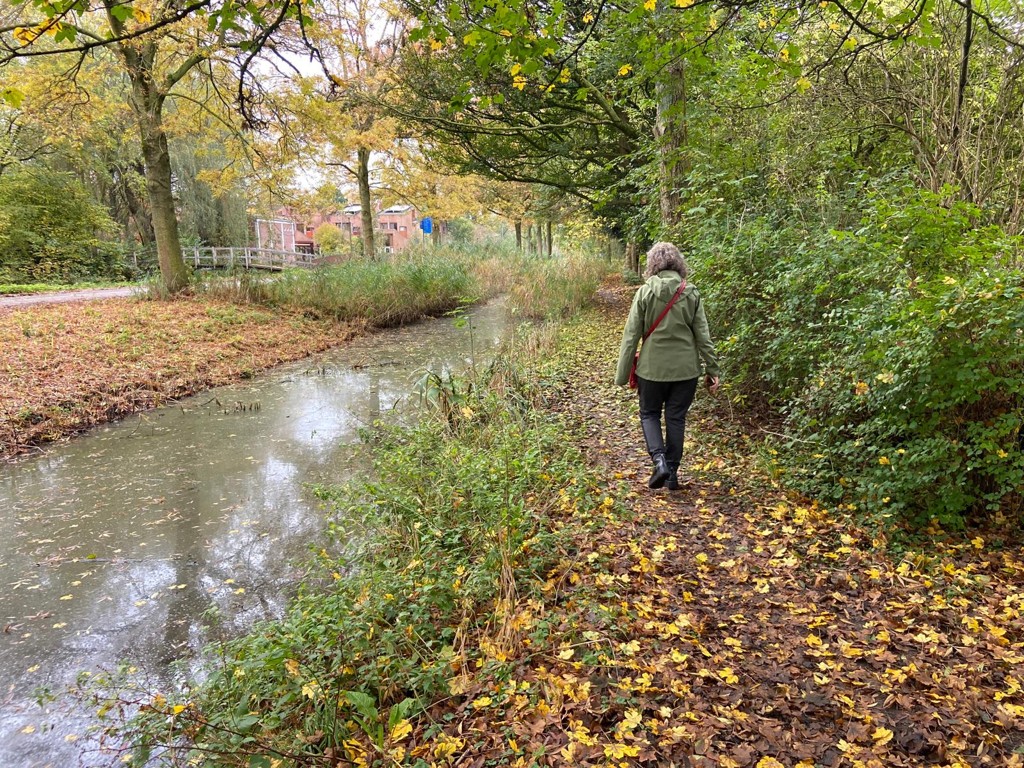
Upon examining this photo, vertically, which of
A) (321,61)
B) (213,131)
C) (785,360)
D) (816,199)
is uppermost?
(213,131)

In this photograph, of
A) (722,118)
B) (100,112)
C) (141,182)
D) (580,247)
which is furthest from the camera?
(580,247)

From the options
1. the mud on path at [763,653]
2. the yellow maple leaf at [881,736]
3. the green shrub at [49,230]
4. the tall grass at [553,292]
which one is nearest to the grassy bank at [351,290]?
the tall grass at [553,292]

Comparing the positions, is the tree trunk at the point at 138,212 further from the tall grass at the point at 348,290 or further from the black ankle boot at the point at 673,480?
the black ankle boot at the point at 673,480

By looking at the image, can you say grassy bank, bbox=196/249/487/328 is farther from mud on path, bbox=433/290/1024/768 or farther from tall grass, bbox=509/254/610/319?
mud on path, bbox=433/290/1024/768

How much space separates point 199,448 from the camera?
6891 mm

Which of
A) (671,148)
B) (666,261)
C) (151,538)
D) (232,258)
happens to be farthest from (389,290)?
(232,258)

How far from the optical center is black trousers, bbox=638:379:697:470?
440 cm

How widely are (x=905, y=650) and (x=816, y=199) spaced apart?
4361 millimetres

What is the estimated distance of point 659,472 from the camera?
4527mm

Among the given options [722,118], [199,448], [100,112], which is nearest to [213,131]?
[100,112]

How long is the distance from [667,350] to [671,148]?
12.4ft

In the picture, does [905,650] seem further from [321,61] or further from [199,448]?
[199,448]

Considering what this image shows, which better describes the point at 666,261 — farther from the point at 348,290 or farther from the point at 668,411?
the point at 348,290

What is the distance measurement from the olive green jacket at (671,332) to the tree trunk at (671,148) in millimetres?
2783
